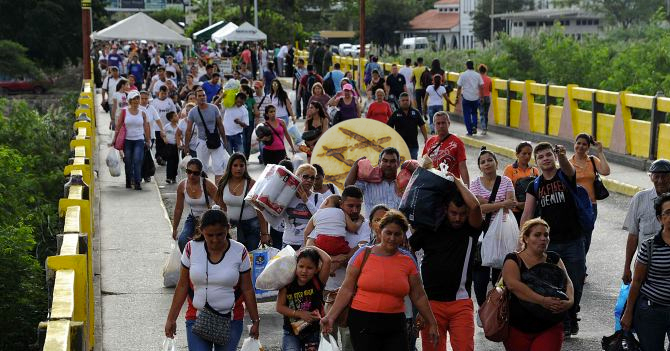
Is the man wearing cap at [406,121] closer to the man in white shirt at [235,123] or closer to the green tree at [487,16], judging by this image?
the man in white shirt at [235,123]

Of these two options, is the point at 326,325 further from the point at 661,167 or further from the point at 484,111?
the point at 484,111

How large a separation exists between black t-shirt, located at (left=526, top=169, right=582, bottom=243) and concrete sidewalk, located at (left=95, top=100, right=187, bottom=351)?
3.04m

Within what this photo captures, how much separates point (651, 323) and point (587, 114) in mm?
16011

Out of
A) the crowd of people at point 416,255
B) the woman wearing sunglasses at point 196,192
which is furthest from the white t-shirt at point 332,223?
the woman wearing sunglasses at point 196,192

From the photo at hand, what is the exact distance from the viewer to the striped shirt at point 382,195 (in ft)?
35.1

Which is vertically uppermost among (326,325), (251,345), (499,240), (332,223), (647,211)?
(647,211)

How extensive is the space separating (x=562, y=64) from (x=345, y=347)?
25527mm

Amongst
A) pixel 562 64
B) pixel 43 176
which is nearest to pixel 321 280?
pixel 43 176

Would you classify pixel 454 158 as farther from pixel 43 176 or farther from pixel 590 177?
pixel 43 176

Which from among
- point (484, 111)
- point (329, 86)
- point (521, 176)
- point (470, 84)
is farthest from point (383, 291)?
point (484, 111)

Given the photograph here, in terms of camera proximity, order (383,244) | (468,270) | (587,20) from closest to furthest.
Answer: (383,244) < (468,270) < (587,20)

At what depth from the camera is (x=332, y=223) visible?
9.39 m

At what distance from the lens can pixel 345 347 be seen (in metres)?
8.60

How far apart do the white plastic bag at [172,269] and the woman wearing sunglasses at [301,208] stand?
175 cm
